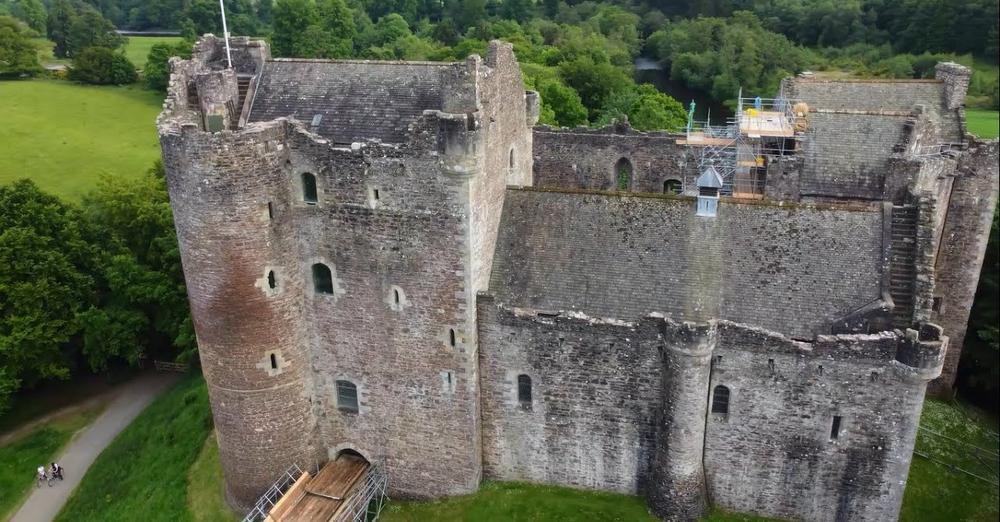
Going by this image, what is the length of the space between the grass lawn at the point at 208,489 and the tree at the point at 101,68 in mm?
62919

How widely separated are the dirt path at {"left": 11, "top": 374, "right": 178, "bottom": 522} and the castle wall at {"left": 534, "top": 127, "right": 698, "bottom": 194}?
26041mm

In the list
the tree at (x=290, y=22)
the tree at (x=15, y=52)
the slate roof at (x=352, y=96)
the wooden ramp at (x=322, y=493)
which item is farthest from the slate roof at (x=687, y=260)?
the tree at (x=290, y=22)

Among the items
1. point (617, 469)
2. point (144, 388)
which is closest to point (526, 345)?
point (617, 469)

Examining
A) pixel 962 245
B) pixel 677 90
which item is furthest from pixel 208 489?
pixel 677 90

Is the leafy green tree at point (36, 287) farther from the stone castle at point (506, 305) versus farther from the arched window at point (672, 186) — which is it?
the arched window at point (672, 186)

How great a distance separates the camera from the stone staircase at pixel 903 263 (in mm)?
22641

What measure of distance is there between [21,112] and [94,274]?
→ 32.1 meters

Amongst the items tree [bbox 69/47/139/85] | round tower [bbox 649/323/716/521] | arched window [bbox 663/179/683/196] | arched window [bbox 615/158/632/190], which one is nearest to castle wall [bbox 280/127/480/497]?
round tower [bbox 649/323/716/521]

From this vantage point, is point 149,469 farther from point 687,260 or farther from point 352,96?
point 687,260

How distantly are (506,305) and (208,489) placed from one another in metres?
15.2

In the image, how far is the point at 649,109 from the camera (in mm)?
68062

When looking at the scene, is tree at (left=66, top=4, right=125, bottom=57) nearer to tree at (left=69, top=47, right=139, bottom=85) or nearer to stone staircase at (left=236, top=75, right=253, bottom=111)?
tree at (left=69, top=47, right=139, bottom=85)

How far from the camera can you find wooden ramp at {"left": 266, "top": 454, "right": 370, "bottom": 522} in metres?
25.2

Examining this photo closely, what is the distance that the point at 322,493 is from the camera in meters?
26.0
